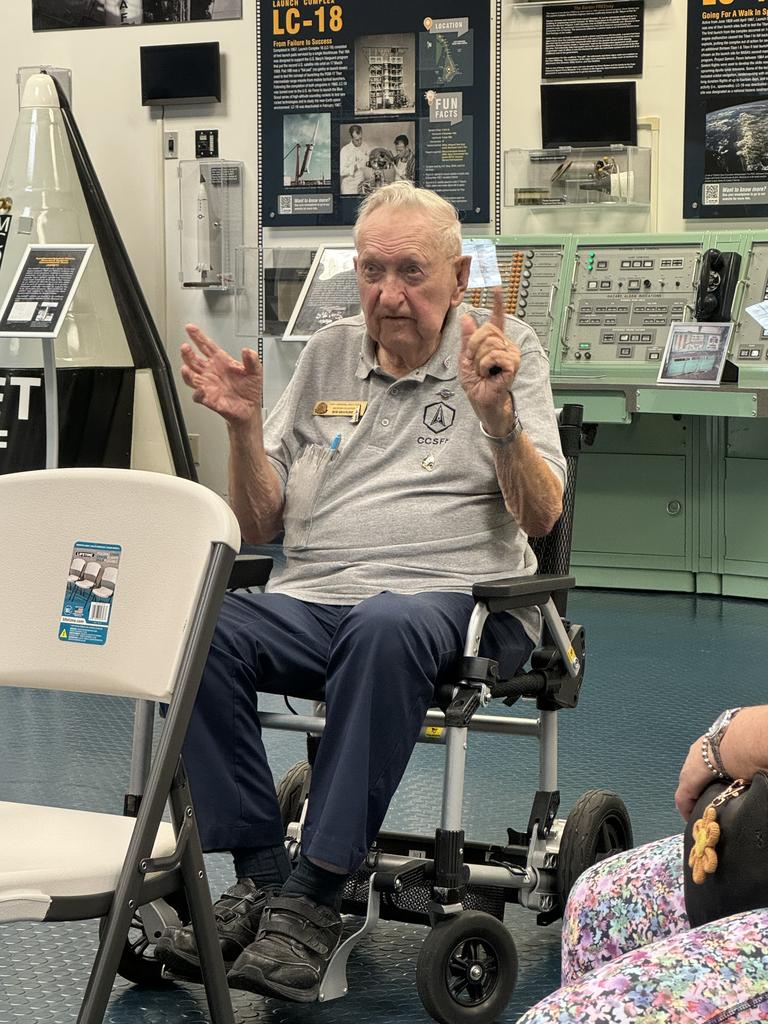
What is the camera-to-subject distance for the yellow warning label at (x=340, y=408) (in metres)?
2.54

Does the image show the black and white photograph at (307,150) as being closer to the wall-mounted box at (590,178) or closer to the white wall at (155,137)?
the white wall at (155,137)

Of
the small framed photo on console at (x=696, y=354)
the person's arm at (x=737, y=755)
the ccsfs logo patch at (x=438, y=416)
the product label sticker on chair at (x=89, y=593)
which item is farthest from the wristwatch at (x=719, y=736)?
the small framed photo on console at (x=696, y=354)

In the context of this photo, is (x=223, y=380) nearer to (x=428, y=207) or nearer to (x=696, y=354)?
(x=428, y=207)

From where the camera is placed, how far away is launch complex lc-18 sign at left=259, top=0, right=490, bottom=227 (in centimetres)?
666

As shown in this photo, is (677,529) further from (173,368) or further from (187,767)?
(187,767)

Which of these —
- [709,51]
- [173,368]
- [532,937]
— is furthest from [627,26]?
[532,937]

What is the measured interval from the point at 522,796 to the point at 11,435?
3.63 metres

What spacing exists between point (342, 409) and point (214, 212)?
4757 mm

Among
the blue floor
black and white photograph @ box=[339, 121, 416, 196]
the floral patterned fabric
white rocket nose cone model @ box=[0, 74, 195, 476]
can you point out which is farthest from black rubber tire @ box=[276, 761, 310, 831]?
black and white photograph @ box=[339, 121, 416, 196]

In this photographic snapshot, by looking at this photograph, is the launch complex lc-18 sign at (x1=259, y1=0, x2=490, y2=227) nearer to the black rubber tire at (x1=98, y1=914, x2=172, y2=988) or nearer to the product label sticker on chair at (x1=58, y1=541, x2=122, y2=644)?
the black rubber tire at (x1=98, y1=914, x2=172, y2=988)

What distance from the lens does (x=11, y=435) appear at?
614 cm

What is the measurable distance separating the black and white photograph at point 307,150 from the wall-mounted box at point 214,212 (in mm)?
267

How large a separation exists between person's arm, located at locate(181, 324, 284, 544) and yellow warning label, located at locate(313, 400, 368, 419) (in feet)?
0.40

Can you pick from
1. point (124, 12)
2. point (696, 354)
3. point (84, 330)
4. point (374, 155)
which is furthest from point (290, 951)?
point (124, 12)
